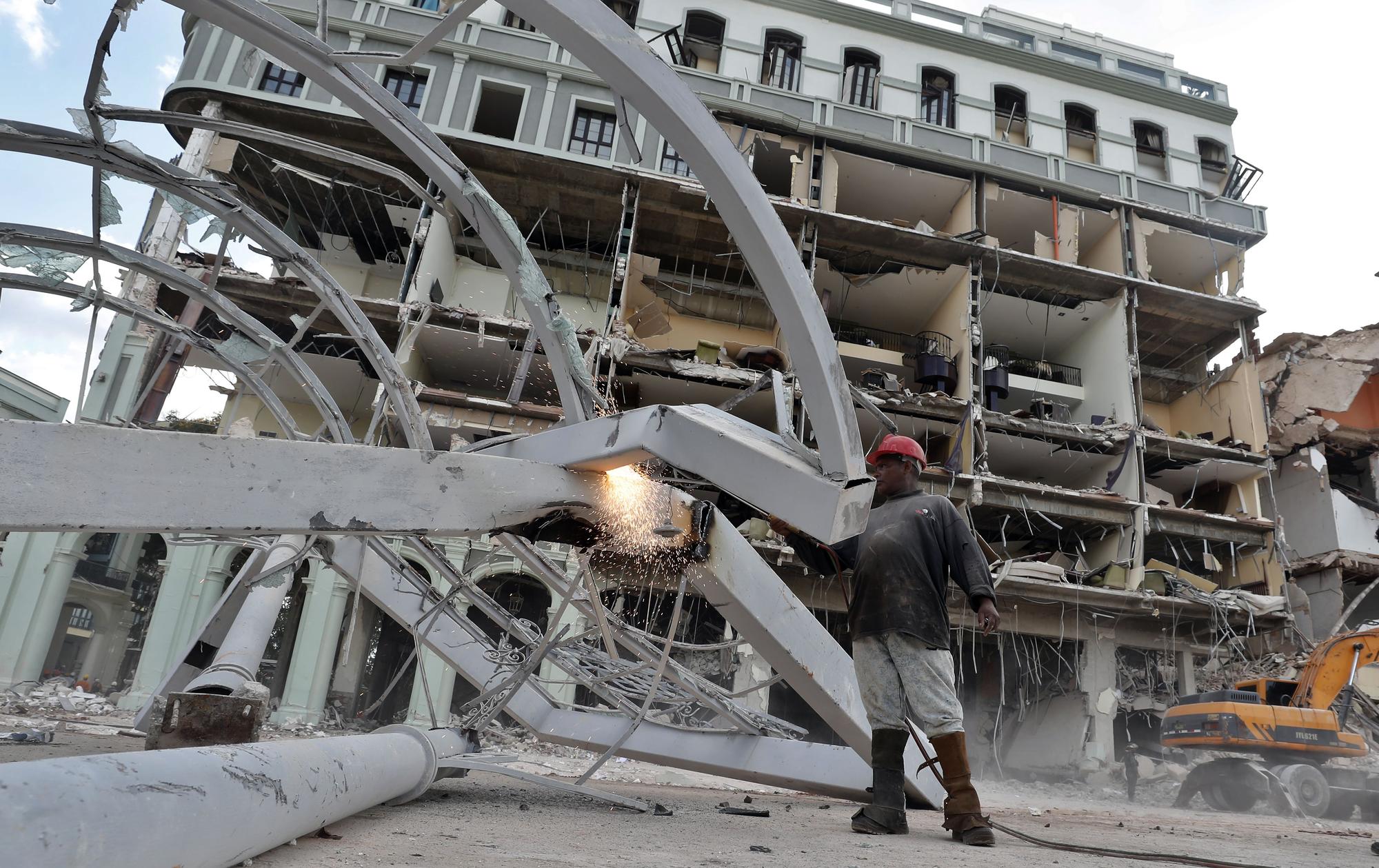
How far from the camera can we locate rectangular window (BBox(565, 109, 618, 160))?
55.6 ft

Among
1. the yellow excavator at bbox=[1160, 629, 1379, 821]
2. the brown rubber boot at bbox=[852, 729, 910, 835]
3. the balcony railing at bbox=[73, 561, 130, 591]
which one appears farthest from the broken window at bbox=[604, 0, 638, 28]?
the balcony railing at bbox=[73, 561, 130, 591]

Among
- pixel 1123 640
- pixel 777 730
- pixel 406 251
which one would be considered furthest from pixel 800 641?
pixel 406 251

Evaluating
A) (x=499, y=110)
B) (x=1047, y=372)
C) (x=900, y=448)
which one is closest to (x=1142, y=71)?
(x=1047, y=372)

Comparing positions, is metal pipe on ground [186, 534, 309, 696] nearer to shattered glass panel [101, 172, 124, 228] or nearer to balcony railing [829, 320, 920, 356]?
shattered glass panel [101, 172, 124, 228]

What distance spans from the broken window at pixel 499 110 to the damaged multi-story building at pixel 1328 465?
20403 mm

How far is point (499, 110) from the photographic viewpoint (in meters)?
17.6

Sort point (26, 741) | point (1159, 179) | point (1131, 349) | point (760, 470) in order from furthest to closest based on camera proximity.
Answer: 1. point (1159, 179)
2. point (1131, 349)
3. point (26, 741)
4. point (760, 470)

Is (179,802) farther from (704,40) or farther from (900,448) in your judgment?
(704,40)

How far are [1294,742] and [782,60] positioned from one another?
1672 cm

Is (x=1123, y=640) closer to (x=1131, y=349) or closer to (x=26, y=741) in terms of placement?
(x=1131, y=349)

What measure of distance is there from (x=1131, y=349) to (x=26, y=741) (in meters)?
19.0

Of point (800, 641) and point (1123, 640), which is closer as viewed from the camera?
point (800, 641)

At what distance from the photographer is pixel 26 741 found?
4.17m

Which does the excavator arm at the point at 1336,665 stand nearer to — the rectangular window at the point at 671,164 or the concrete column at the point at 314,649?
the rectangular window at the point at 671,164
